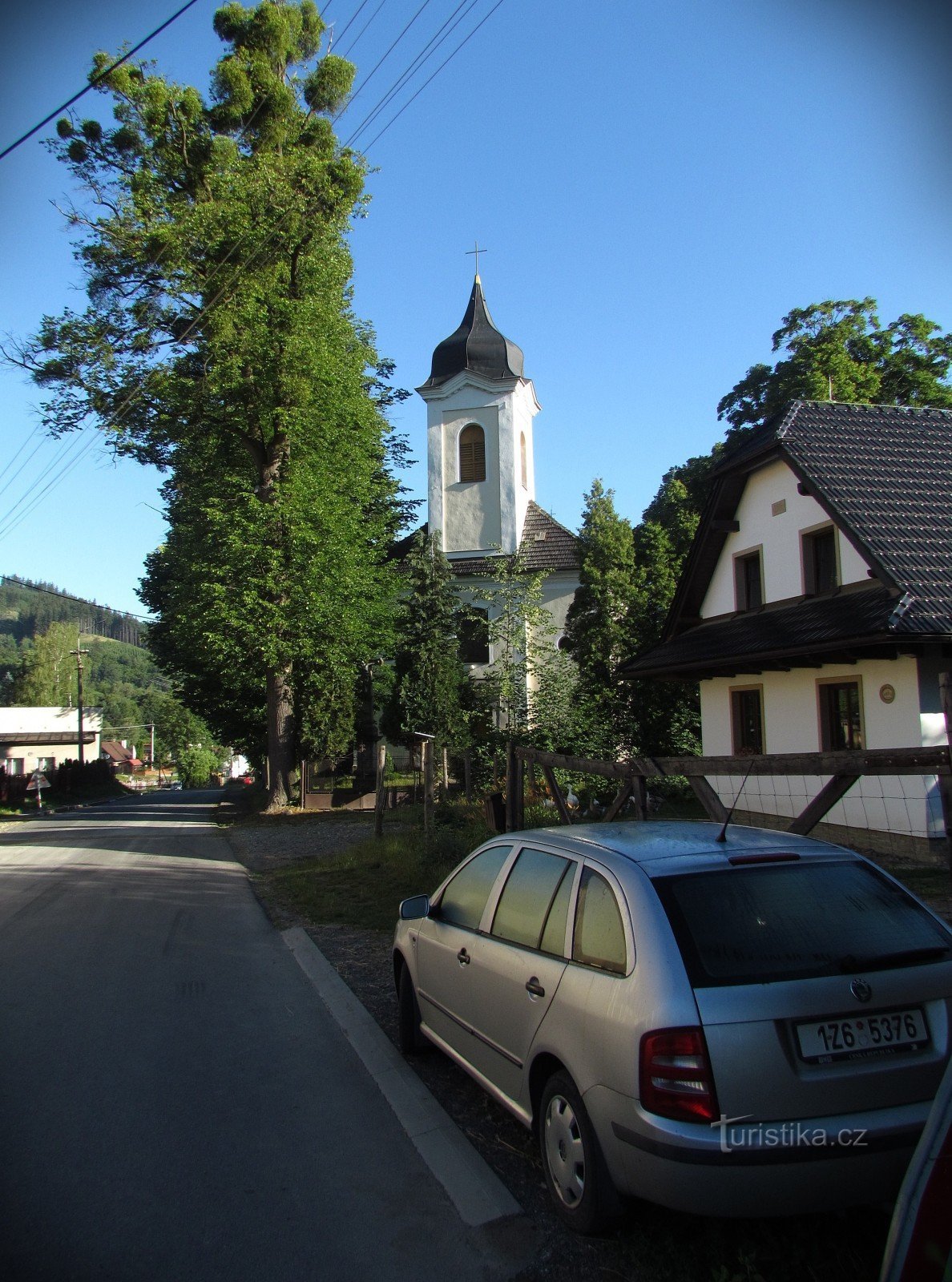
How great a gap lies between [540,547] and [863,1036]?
37330 mm

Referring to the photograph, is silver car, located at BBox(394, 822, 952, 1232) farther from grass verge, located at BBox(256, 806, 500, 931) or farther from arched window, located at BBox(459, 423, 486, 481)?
arched window, located at BBox(459, 423, 486, 481)

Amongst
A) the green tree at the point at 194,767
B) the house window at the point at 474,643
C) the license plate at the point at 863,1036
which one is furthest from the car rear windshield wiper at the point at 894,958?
the green tree at the point at 194,767

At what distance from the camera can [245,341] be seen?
26.4 metres

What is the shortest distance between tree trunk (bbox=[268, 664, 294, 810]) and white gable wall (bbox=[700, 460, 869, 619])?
13.0 meters

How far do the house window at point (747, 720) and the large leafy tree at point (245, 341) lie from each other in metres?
11.8

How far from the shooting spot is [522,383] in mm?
39781

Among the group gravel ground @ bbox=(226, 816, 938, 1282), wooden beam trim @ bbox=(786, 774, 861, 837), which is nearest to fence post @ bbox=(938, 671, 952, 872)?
wooden beam trim @ bbox=(786, 774, 861, 837)

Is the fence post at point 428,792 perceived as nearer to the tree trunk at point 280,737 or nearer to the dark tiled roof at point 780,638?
the dark tiled roof at point 780,638

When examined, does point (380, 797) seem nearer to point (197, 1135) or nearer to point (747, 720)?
point (747, 720)

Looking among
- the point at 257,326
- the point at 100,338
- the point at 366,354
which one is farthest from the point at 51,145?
the point at 366,354

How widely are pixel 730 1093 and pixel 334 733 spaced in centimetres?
2821

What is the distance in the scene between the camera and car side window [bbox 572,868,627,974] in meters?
3.77

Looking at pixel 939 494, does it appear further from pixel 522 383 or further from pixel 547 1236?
pixel 522 383

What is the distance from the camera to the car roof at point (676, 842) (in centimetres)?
411
